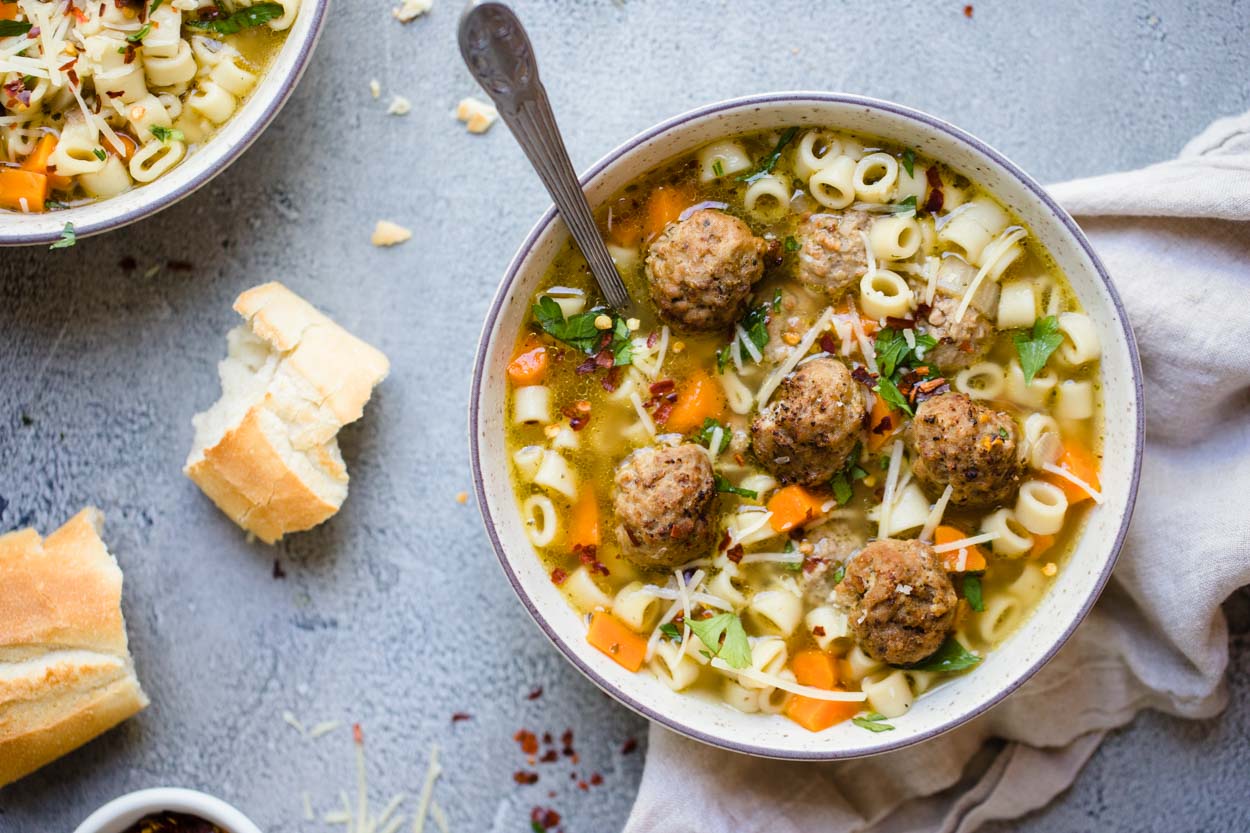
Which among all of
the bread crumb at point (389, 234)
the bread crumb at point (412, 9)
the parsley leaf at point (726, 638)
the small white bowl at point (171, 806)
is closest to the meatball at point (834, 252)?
the parsley leaf at point (726, 638)

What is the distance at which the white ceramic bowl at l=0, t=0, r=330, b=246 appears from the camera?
4.22 meters

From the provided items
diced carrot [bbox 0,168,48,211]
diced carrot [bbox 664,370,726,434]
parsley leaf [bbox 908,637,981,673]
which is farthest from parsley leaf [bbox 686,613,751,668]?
diced carrot [bbox 0,168,48,211]

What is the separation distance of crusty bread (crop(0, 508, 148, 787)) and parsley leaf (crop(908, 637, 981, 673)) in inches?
124

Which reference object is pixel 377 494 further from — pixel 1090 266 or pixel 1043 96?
pixel 1043 96

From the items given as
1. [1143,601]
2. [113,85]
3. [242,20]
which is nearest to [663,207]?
[242,20]

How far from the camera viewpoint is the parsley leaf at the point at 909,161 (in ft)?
13.1

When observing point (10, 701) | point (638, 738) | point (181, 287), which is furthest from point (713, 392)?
point (10, 701)

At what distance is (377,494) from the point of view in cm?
466

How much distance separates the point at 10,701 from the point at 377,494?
5.32 feet

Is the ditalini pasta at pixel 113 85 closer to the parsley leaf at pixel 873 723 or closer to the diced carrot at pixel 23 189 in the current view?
the diced carrot at pixel 23 189

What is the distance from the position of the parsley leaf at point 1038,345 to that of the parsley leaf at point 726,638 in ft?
4.55

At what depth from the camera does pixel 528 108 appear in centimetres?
340

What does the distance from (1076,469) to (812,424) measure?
1.04m

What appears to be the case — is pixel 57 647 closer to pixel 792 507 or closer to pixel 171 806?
pixel 171 806
